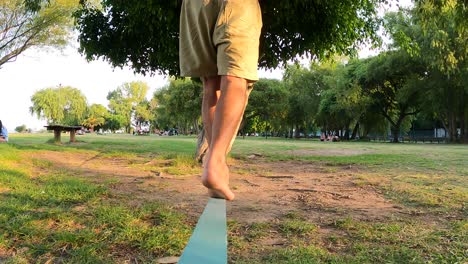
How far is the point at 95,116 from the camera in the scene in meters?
106

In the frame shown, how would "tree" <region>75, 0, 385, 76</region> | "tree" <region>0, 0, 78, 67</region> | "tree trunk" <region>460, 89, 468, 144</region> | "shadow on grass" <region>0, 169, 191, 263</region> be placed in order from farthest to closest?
"tree trunk" <region>460, 89, 468, 144</region>
"tree" <region>0, 0, 78, 67</region>
"tree" <region>75, 0, 385, 76</region>
"shadow on grass" <region>0, 169, 191, 263</region>

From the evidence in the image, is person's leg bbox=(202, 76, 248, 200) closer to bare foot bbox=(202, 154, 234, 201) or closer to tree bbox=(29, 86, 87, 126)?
bare foot bbox=(202, 154, 234, 201)

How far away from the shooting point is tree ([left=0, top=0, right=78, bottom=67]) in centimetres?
1978

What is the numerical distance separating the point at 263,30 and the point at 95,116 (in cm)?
10607

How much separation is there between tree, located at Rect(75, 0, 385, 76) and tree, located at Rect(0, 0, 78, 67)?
11792 millimetres

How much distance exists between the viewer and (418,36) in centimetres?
2834

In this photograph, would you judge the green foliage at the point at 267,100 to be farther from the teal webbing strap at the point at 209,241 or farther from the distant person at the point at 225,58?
the teal webbing strap at the point at 209,241

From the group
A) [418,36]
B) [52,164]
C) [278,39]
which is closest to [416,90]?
[418,36]

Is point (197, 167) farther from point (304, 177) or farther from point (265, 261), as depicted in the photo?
point (265, 261)

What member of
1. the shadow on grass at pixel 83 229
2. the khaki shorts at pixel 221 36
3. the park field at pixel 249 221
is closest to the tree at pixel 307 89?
the park field at pixel 249 221

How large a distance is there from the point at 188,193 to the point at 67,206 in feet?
5.52

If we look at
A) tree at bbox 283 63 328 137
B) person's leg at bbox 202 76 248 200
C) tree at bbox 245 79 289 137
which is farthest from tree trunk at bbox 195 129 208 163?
tree at bbox 283 63 328 137

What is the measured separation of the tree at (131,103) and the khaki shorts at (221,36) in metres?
108

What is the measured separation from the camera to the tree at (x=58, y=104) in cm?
7394
